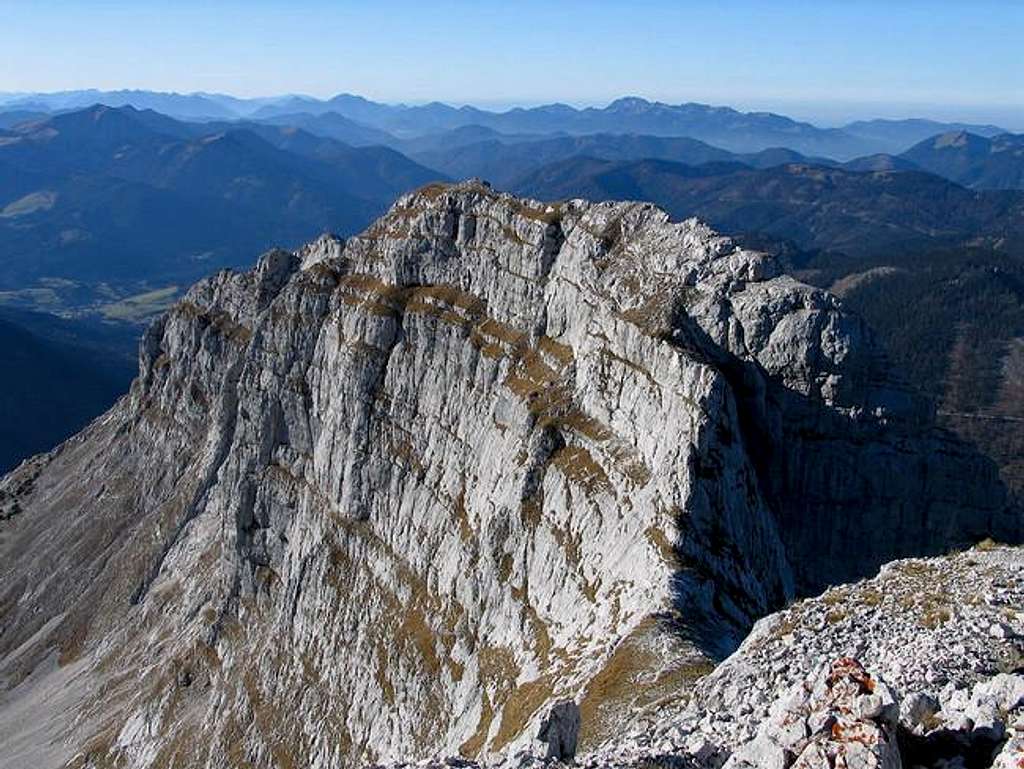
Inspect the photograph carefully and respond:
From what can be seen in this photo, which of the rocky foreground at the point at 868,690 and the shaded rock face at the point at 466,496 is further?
the shaded rock face at the point at 466,496

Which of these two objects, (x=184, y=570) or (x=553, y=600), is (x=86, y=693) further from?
(x=553, y=600)

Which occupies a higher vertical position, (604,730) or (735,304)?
(735,304)

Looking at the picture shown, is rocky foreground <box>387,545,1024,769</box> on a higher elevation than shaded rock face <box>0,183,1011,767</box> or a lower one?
higher

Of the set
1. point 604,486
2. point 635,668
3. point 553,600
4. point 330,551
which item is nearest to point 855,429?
point 604,486

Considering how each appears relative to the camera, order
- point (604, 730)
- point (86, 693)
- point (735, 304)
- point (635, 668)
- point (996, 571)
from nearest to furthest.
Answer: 1. point (996, 571)
2. point (604, 730)
3. point (635, 668)
4. point (735, 304)
5. point (86, 693)

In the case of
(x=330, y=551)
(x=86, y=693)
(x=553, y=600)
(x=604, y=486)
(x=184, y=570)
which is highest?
(x=604, y=486)

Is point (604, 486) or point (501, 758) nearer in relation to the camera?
point (501, 758)
